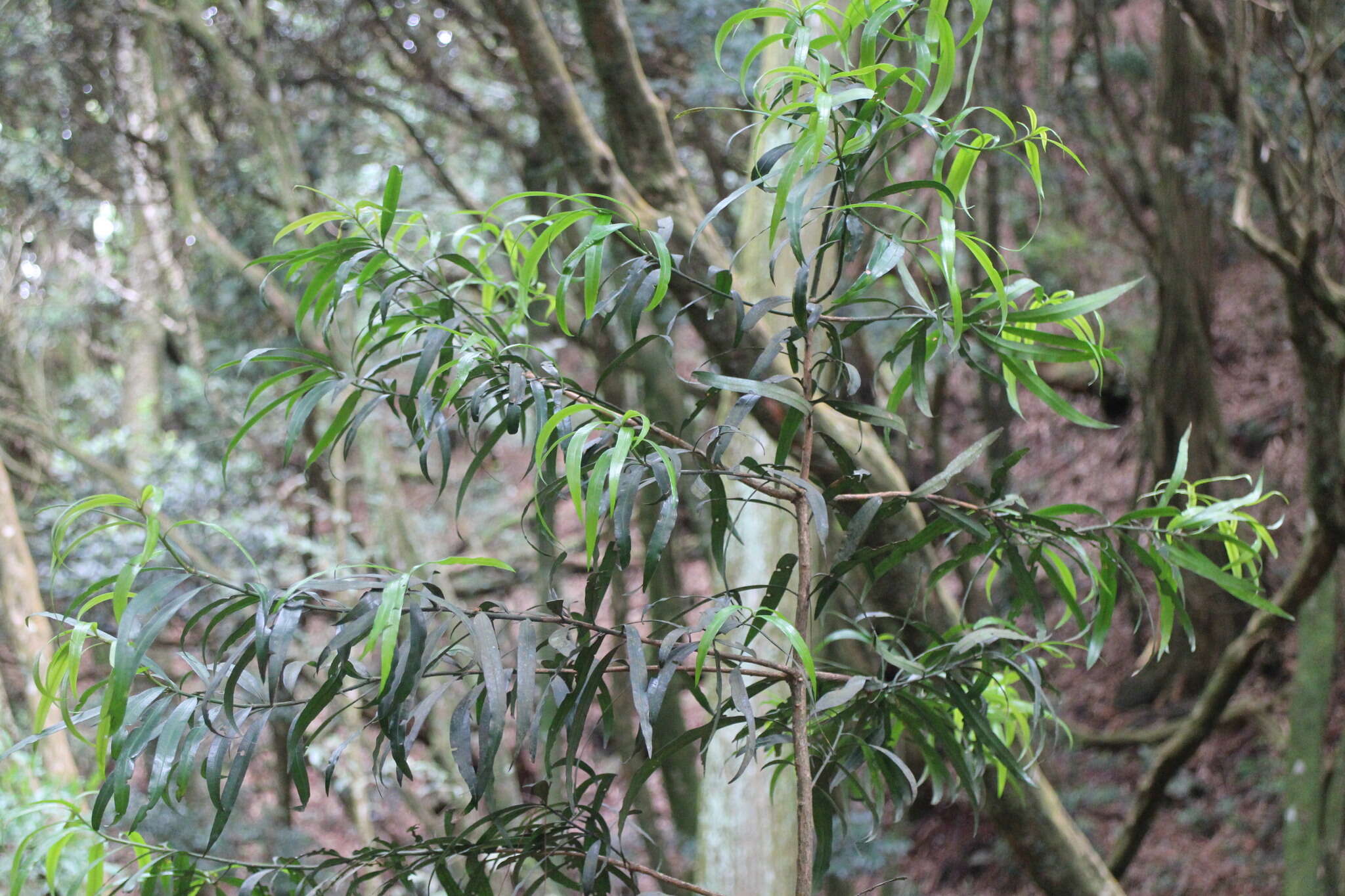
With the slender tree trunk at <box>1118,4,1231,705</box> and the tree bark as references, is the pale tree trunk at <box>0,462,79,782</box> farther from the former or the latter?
the slender tree trunk at <box>1118,4,1231,705</box>

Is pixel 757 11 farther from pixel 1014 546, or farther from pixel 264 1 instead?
pixel 264 1

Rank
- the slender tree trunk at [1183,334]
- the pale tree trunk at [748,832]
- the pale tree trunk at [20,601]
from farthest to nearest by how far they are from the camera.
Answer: the slender tree trunk at [1183,334]
the pale tree trunk at [20,601]
the pale tree trunk at [748,832]

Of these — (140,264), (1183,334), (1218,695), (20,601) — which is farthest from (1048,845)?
(140,264)

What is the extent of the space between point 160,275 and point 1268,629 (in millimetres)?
5041

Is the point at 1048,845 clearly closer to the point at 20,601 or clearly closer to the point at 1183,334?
the point at 20,601

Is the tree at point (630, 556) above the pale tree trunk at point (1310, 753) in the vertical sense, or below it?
above

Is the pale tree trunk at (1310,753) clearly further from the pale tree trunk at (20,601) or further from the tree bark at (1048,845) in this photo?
the pale tree trunk at (20,601)

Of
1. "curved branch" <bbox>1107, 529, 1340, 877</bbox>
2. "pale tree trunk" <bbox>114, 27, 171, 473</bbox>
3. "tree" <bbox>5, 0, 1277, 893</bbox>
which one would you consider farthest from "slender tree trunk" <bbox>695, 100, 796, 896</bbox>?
"pale tree trunk" <bbox>114, 27, 171, 473</bbox>

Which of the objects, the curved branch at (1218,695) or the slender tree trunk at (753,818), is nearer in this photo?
the slender tree trunk at (753,818)

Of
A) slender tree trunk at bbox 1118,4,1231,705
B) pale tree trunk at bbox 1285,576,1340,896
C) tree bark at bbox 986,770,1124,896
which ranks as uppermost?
slender tree trunk at bbox 1118,4,1231,705

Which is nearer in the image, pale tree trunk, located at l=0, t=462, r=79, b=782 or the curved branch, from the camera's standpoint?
the curved branch

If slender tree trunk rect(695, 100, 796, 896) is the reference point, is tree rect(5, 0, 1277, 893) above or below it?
above

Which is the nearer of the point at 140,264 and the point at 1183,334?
the point at 1183,334

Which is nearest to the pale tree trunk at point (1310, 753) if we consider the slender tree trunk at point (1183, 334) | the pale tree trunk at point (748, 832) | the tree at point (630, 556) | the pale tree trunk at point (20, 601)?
the slender tree trunk at point (1183, 334)
